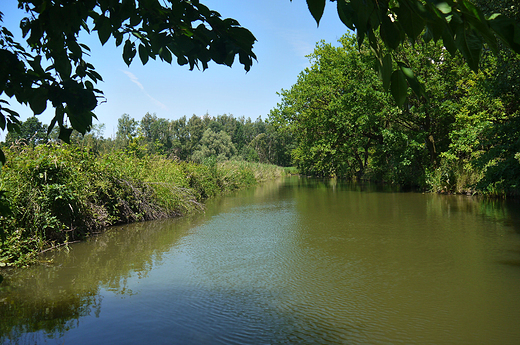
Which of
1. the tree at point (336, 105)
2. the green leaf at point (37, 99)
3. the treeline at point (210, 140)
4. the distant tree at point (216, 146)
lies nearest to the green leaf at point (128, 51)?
the green leaf at point (37, 99)

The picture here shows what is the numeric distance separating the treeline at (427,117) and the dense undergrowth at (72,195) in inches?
375

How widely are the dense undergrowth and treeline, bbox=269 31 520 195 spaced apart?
31.3 feet

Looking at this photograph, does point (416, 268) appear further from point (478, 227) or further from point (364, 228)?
point (478, 227)

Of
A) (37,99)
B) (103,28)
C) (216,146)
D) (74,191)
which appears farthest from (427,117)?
(216,146)

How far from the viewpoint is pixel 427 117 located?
62.2ft

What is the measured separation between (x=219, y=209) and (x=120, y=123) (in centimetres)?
9483

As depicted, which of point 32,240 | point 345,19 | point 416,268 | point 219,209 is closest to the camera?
point 345,19

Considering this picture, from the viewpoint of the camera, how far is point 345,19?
1.35 m

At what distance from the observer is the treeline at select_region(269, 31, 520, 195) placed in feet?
35.0

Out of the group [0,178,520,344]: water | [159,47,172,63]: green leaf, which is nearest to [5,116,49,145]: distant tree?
[159,47,172,63]: green leaf

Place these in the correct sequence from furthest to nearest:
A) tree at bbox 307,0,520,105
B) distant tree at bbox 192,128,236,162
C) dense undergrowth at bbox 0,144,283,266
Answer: distant tree at bbox 192,128,236,162
dense undergrowth at bbox 0,144,283,266
tree at bbox 307,0,520,105

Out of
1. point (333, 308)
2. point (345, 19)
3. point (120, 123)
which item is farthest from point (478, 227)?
point (120, 123)

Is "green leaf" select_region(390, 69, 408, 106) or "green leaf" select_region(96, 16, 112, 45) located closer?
"green leaf" select_region(390, 69, 408, 106)

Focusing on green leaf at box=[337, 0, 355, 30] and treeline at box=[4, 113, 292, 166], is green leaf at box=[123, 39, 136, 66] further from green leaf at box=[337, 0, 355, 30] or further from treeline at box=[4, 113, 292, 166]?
treeline at box=[4, 113, 292, 166]
